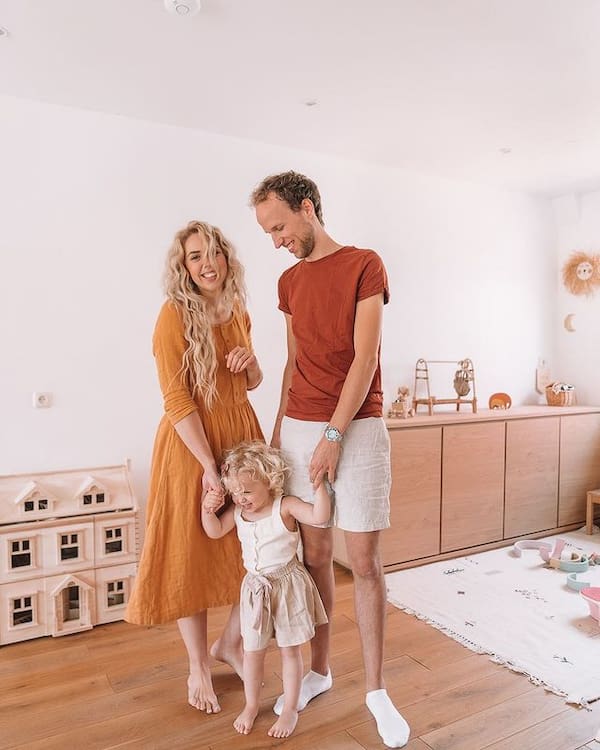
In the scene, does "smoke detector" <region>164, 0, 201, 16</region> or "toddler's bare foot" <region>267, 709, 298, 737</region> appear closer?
"toddler's bare foot" <region>267, 709, 298, 737</region>

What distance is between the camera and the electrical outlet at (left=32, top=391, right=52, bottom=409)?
2.72 m

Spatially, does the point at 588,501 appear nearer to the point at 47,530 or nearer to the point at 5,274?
the point at 47,530

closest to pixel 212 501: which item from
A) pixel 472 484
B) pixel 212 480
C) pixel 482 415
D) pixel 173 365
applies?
pixel 212 480

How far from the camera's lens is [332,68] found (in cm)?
243

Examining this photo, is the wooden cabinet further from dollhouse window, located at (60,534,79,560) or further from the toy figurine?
dollhouse window, located at (60,534,79,560)

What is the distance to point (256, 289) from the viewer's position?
3.25m

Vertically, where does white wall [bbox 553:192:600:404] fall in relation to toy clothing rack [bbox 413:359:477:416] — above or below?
above

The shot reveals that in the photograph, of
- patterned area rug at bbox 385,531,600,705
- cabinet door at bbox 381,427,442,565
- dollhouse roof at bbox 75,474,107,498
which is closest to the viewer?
patterned area rug at bbox 385,531,600,705

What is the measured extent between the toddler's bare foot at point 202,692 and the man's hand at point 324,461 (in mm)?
760

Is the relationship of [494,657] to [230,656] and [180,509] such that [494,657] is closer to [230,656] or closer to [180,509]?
[230,656]

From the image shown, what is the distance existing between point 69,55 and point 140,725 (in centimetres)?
235

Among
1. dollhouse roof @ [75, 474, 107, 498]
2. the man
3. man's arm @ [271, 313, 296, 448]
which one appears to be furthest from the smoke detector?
dollhouse roof @ [75, 474, 107, 498]

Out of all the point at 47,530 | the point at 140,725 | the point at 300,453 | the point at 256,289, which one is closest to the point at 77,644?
the point at 47,530

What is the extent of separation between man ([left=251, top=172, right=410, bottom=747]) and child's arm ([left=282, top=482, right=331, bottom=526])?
34mm
